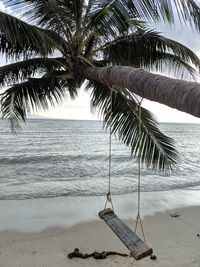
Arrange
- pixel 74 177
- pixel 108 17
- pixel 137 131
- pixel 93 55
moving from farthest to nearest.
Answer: pixel 74 177, pixel 93 55, pixel 137 131, pixel 108 17

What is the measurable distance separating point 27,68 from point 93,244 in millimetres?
3489

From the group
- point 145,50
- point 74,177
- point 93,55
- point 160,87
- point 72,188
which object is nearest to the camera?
point 160,87

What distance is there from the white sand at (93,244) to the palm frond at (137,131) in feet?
5.68

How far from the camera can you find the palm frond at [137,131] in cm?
493

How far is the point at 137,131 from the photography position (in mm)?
5117

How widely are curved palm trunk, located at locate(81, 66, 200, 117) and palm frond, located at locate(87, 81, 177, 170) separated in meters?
1.80

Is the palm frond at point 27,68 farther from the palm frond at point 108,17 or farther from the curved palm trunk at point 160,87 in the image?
the curved palm trunk at point 160,87

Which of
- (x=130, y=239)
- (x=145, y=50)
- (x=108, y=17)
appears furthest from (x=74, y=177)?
(x=130, y=239)

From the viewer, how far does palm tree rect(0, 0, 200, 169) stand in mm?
4574

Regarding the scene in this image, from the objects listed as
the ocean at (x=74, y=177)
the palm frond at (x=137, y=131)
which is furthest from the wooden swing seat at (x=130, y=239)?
the ocean at (x=74, y=177)

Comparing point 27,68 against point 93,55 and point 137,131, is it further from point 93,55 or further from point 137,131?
point 137,131

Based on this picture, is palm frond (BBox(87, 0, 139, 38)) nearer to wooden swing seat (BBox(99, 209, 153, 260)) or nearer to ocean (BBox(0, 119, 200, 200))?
wooden swing seat (BBox(99, 209, 153, 260))

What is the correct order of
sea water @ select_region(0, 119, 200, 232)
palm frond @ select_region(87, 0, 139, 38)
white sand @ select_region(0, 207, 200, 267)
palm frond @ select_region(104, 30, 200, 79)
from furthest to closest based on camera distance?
sea water @ select_region(0, 119, 200, 232) → white sand @ select_region(0, 207, 200, 267) → palm frond @ select_region(104, 30, 200, 79) → palm frond @ select_region(87, 0, 139, 38)


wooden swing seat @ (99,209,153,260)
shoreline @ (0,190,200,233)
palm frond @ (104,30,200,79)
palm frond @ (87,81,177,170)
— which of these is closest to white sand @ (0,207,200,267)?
shoreline @ (0,190,200,233)
